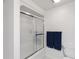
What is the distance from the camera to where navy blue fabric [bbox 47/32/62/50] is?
135 inches

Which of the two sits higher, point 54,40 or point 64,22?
point 64,22

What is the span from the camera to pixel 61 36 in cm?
349

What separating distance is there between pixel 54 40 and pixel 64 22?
91 centimetres

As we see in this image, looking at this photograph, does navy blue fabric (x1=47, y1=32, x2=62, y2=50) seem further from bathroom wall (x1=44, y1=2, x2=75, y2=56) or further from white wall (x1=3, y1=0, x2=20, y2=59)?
white wall (x1=3, y1=0, x2=20, y2=59)

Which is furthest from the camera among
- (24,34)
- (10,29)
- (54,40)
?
(54,40)

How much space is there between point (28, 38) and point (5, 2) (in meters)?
1.06

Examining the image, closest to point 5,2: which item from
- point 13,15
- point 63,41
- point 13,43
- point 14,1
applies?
point 14,1

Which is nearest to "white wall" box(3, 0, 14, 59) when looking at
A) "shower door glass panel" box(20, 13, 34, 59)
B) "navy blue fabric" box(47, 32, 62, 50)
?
"shower door glass panel" box(20, 13, 34, 59)

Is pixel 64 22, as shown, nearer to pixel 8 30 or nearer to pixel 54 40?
pixel 54 40

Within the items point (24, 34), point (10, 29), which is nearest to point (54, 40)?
point (24, 34)

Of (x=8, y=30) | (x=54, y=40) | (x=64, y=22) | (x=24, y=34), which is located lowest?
(x=54, y=40)

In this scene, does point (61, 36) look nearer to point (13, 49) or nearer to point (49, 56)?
point (49, 56)

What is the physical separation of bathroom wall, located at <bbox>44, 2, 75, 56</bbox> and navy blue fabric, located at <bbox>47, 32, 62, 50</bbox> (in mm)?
214

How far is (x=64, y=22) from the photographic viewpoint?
3520 mm
